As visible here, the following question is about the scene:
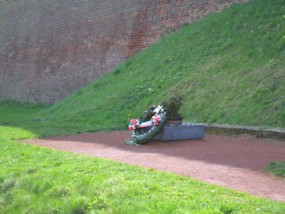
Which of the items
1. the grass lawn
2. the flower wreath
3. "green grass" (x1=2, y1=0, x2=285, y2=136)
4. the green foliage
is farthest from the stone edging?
the grass lawn

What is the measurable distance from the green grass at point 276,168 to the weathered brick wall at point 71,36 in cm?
978

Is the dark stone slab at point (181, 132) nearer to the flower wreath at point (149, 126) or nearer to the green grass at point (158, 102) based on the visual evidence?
the flower wreath at point (149, 126)

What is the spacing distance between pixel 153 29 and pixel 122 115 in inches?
224

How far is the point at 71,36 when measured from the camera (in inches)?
793

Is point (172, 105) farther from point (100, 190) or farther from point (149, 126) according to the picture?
point (100, 190)

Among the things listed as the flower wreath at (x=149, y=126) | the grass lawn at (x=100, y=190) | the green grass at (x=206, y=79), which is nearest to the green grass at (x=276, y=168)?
the grass lawn at (x=100, y=190)

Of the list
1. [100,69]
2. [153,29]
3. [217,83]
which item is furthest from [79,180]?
[100,69]

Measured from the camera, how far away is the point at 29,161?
6.47 m

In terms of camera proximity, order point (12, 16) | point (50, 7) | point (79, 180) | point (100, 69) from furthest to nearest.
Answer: point (12, 16) → point (50, 7) → point (100, 69) → point (79, 180)

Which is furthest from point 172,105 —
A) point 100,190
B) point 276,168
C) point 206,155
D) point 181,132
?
point 100,190

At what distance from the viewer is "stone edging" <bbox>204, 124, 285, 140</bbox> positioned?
7.58m

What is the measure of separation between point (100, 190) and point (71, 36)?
16.2 metres

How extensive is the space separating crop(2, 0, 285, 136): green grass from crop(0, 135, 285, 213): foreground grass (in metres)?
3.61

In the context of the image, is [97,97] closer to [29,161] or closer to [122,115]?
[122,115]
